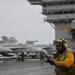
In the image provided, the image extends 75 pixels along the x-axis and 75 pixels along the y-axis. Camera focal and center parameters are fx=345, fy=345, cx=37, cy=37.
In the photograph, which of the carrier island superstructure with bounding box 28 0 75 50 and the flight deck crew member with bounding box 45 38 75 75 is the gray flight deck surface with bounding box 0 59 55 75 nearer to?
the flight deck crew member with bounding box 45 38 75 75

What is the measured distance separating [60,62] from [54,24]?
64597mm

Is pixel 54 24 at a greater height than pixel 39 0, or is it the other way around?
pixel 39 0

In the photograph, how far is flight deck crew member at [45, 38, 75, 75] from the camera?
6.11 metres

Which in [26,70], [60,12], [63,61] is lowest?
[26,70]

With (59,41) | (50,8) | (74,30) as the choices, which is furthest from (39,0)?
(59,41)

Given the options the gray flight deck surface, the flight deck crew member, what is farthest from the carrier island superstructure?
the flight deck crew member

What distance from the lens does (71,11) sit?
6731 cm

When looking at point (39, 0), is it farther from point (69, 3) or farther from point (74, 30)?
point (74, 30)

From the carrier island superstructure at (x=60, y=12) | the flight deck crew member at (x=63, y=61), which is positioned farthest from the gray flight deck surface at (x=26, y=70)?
the carrier island superstructure at (x=60, y=12)

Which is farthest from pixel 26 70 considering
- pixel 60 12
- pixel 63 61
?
pixel 60 12

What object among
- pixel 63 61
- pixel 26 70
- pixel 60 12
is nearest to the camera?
pixel 63 61

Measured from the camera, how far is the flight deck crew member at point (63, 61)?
611 cm

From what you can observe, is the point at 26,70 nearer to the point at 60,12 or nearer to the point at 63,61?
the point at 63,61

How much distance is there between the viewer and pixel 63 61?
6.16m
